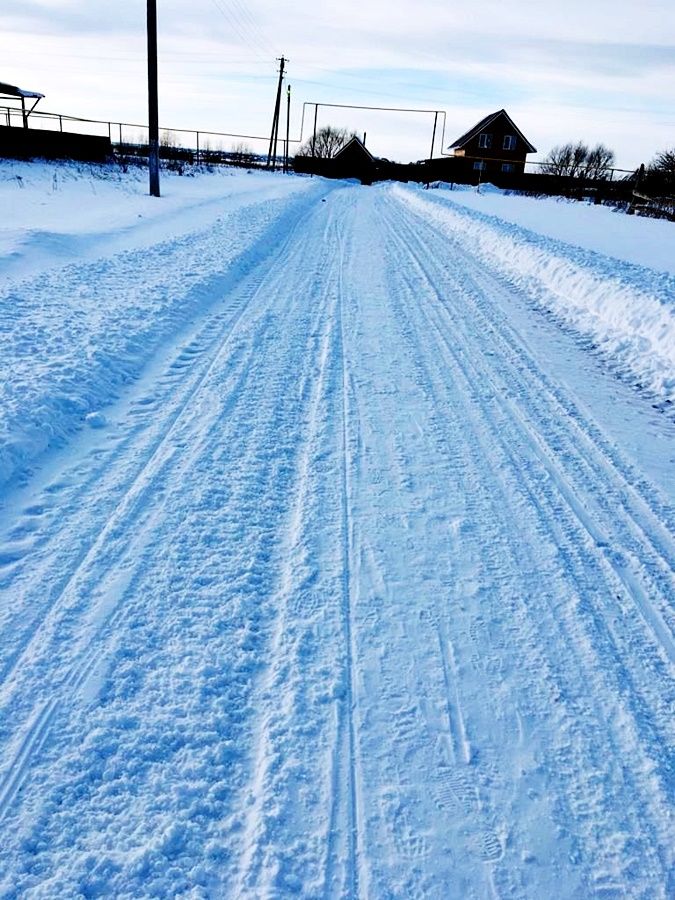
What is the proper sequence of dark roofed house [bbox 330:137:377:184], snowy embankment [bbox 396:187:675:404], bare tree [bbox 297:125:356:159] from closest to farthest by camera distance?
snowy embankment [bbox 396:187:675:404]
dark roofed house [bbox 330:137:377:184]
bare tree [bbox 297:125:356:159]

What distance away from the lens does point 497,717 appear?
242 centimetres

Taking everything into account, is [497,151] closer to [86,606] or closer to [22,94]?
[22,94]

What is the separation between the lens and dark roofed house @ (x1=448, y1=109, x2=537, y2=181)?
6425cm

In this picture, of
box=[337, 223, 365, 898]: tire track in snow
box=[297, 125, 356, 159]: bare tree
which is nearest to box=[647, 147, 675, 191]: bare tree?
box=[337, 223, 365, 898]: tire track in snow

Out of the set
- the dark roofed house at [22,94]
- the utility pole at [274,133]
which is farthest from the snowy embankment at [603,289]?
the utility pole at [274,133]

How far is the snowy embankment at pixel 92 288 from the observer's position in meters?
4.70

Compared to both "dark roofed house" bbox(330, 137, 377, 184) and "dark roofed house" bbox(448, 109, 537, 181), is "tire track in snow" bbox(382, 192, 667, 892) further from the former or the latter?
"dark roofed house" bbox(448, 109, 537, 181)

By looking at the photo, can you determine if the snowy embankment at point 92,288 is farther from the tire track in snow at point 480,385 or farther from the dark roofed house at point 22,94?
the dark roofed house at point 22,94

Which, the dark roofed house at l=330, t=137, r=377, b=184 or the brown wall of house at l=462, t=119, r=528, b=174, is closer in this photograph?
the dark roofed house at l=330, t=137, r=377, b=184

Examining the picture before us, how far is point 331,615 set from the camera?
2.87m

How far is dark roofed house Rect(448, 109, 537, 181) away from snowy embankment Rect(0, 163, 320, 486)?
5488 cm

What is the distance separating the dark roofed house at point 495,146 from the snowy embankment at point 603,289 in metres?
56.0

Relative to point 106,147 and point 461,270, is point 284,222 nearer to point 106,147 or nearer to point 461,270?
point 461,270

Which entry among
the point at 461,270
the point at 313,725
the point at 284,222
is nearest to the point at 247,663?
the point at 313,725
